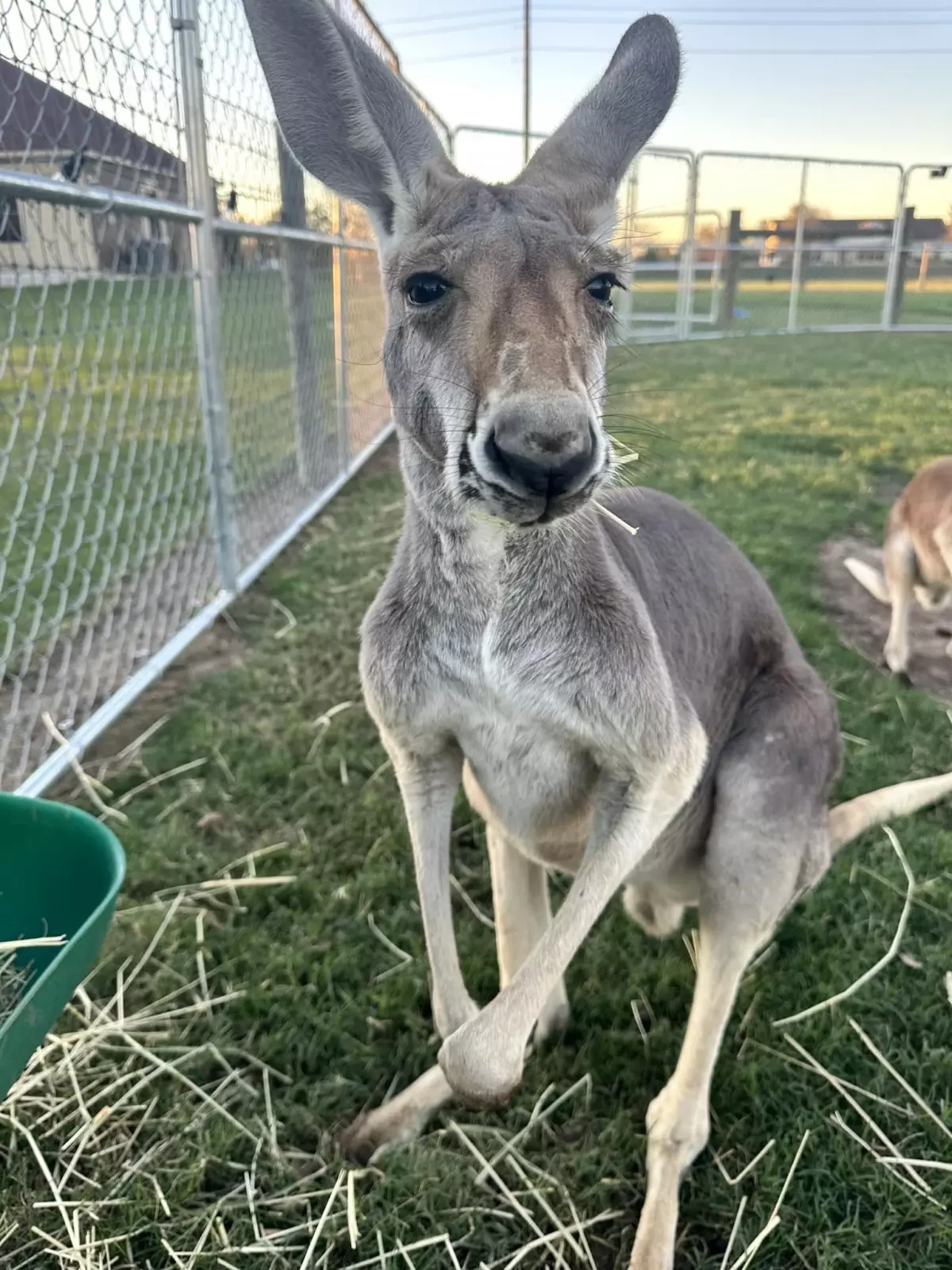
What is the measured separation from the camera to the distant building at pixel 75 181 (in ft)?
7.71

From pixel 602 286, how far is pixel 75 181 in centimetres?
151

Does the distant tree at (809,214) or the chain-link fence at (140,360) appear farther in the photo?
the distant tree at (809,214)

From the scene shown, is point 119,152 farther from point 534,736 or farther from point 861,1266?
point 861,1266

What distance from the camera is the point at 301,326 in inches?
191

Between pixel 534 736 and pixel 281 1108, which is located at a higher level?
pixel 534 736

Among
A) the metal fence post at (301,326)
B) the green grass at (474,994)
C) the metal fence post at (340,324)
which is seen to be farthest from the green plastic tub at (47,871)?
→ the metal fence post at (340,324)

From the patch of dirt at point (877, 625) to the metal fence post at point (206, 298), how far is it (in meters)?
2.30

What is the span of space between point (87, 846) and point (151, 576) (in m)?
2.06

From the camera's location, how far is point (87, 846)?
1.62m

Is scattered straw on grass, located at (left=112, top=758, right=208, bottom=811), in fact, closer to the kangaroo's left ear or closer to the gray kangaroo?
the gray kangaroo

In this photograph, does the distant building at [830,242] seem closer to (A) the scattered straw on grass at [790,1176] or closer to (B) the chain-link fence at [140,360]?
(B) the chain-link fence at [140,360]

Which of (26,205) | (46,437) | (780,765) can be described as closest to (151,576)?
(26,205)

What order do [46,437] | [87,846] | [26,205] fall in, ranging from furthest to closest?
[46,437]
[26,205]
[87,846]

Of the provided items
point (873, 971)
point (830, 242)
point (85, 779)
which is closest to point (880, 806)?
Result: point (873, 971)
